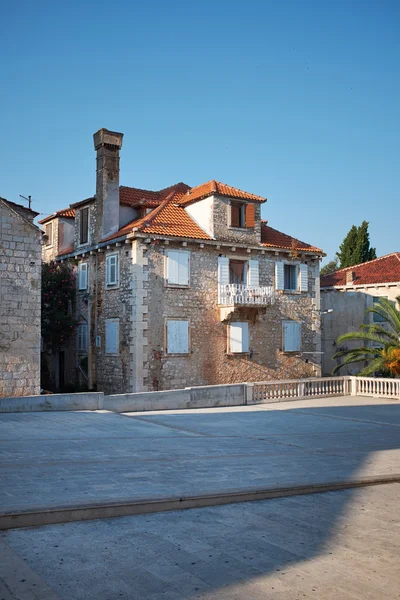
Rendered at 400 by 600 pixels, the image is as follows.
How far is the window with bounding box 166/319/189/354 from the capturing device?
26.8 m

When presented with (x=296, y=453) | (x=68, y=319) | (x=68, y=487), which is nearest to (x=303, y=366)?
(x=68, y=319)

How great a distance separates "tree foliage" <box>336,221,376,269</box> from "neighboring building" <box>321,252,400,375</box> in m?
11.3

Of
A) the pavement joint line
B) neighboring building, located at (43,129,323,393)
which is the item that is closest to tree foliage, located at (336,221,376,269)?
neighboring building, located at (43,129,323,393)

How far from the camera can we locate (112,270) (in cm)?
2828

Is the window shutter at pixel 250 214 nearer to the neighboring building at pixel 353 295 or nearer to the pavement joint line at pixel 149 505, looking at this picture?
the neighboring building at pixel 353 295

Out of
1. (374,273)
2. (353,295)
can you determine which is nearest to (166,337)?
(353,295)

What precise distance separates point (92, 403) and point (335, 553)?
45.7ft

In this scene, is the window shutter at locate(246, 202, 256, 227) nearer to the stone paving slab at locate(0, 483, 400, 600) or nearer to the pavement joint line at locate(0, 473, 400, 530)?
the pavement joint line at locate(0, 473, 400, 530)

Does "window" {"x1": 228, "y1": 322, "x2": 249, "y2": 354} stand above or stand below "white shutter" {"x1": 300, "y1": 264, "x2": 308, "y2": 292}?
below

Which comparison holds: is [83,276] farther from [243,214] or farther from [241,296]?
[243,214]

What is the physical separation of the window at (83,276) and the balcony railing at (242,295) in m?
7.09

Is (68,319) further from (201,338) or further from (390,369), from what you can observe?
(390,369)

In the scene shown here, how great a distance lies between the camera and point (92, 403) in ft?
63.6

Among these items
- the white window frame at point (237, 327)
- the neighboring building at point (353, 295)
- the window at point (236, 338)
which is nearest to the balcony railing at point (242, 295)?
the white window frame at point (237, 327)
